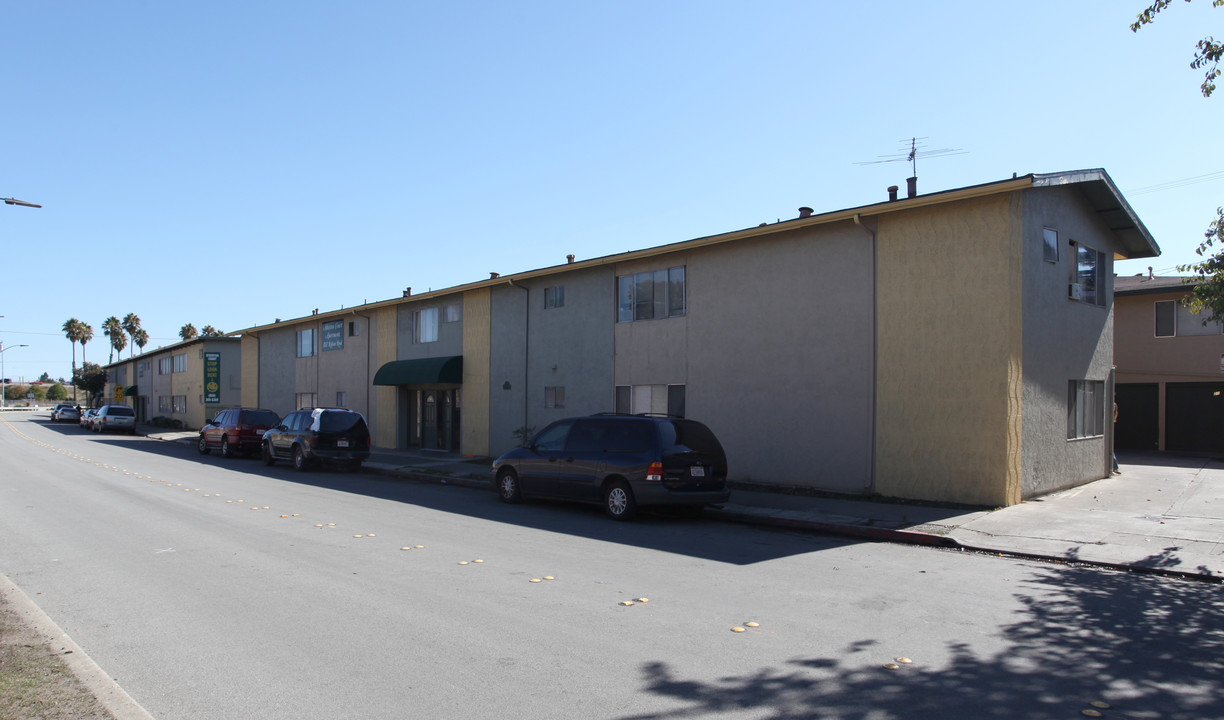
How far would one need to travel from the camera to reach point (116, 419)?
44844 millimetres

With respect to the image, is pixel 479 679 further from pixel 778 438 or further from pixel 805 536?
pixel 778 438

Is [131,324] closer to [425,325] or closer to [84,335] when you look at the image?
[84,335]

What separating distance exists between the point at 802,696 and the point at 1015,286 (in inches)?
407

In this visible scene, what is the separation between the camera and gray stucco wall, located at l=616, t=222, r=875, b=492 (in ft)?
49.5

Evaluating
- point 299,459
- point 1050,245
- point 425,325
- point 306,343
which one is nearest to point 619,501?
point 1050,245

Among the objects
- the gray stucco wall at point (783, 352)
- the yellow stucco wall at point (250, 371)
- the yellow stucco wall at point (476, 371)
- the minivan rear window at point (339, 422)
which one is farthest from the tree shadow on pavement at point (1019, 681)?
the yellow stucco wall at point (250, 371)

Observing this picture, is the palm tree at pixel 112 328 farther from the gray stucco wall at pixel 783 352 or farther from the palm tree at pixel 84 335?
the gray stucco wall at pixel 783 352

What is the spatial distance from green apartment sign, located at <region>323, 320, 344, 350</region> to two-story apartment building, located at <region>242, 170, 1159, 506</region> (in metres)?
12.4

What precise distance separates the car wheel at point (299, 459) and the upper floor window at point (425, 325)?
21.7 feet

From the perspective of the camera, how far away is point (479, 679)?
16.9 ft

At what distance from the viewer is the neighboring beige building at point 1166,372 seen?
22.8 meters

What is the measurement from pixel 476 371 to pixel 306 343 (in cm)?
1358

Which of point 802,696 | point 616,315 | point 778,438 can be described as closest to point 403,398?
point 616,315

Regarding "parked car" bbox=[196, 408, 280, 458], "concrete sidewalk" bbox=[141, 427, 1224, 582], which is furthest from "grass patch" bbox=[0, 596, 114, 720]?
"parked car" bbox=[196, 408, 280, 458]
